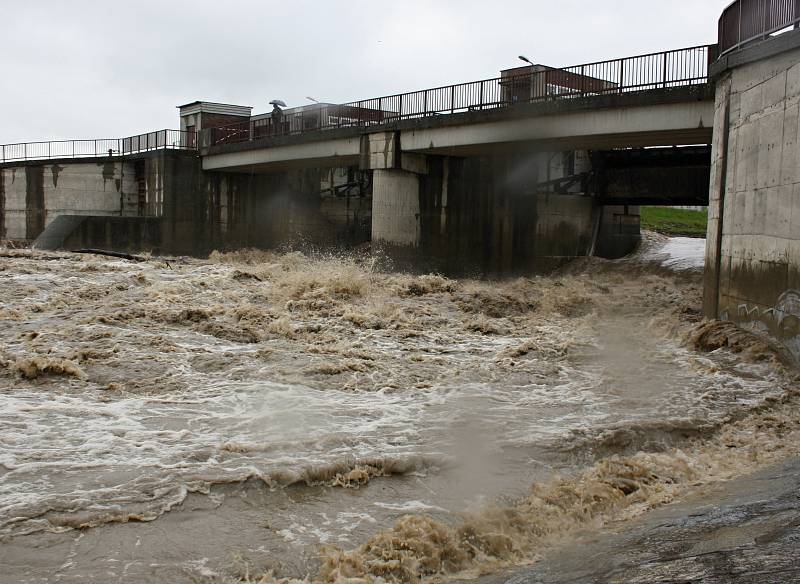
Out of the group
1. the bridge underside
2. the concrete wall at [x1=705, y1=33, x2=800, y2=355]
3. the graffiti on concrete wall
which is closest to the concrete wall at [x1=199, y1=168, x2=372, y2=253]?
the bridge underside

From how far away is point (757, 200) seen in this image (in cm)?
1341

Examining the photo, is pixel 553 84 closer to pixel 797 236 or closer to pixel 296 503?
pixel 797 236

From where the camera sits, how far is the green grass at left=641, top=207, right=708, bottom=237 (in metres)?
44.5

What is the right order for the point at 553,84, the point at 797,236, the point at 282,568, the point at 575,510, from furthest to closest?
1. the point at 553,84
2. the point at 797,236
3. the point at 575,510
4. the point at 282,568

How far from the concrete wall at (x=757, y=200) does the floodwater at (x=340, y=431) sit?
749 mm

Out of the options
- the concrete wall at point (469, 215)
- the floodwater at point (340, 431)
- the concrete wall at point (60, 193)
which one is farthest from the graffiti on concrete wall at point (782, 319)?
the concrete wall at point (60, 193)

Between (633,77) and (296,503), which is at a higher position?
(633,77)

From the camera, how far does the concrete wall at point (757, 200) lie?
39.4 ft

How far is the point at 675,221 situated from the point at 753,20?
35956mm

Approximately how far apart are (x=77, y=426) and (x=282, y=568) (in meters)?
4.03

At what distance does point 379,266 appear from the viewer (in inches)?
1094

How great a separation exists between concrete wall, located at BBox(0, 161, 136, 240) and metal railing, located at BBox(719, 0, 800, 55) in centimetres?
3277

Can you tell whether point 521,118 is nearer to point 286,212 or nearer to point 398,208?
point 398,208

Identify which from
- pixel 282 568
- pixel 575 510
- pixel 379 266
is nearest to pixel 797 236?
pixel 575 510
